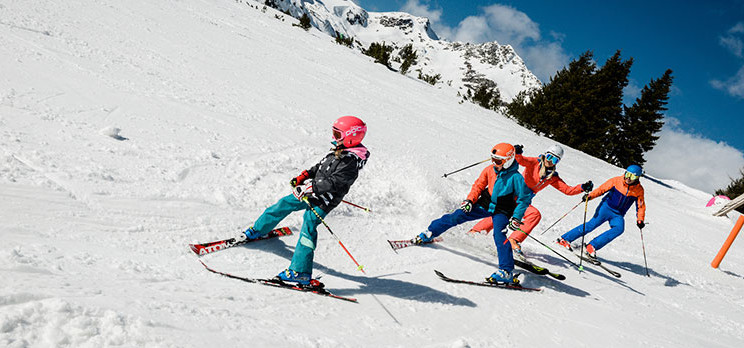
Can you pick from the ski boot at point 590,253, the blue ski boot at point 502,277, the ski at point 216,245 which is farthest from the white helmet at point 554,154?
the ski at point 216,245

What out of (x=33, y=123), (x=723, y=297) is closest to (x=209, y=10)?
(x=33, y=123)

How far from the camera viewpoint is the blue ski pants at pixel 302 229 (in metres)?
3.85

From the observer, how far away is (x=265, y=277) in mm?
3992

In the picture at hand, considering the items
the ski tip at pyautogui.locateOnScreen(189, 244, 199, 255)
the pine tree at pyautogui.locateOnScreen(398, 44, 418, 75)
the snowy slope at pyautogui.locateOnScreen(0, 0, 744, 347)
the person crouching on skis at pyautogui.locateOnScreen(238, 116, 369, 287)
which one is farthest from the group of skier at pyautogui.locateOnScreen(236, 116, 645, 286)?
the pine tree at pyautogui.locateOnScreen(398, 44, 418, 75)

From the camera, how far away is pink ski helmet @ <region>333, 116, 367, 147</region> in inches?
164

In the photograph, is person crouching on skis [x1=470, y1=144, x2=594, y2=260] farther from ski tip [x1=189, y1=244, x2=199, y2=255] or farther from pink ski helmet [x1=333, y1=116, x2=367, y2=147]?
ski tip [x1=189, y1=244, x2=199, y2=255]

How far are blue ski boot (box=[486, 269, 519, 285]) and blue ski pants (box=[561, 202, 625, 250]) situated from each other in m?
3.11

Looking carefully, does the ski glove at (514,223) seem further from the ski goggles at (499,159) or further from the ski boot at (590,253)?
the ski boot at (590,253)

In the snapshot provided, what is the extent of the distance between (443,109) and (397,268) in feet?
44.4

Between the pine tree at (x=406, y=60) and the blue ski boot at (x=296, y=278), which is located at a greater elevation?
the pine tree at (x=406, y=60)

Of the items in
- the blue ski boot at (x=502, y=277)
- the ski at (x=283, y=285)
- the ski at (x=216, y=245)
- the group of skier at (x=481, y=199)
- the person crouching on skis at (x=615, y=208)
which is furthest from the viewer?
the person crouching on skis at (x=615, y=208)

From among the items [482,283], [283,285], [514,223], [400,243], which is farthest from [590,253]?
[283,285]

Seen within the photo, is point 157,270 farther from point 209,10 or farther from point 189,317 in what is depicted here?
point 209,10

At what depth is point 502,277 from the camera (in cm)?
518
